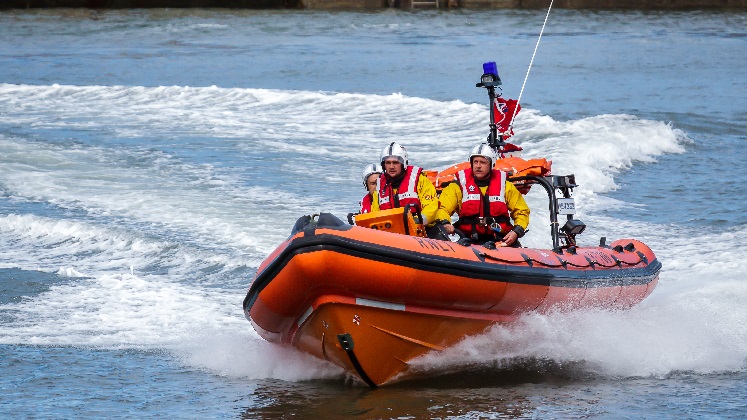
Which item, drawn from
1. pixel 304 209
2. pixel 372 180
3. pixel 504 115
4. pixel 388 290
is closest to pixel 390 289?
pixel 388 290

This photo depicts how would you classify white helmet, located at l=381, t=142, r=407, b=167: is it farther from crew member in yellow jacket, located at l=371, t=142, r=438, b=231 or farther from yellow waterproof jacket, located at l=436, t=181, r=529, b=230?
yellow waterproof jacket, located at l=436, t=181, r=529, b=230

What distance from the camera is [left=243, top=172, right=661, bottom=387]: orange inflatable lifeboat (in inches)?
241

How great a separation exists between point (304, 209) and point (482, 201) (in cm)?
457

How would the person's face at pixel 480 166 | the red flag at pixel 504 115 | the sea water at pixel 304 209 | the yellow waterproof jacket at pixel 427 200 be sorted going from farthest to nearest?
the red flag at pixel 504 115 < the person's face at pixel 480 166 < the yellow waterproof jacket at pixel 427 200 < the sea water at pixel 304 209

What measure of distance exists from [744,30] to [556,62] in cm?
1068

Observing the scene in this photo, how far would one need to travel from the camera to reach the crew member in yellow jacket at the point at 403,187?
716 centimetres

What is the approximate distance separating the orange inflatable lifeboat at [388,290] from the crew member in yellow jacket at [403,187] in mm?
199

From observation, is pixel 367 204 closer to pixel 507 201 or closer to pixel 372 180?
pixel 372 180

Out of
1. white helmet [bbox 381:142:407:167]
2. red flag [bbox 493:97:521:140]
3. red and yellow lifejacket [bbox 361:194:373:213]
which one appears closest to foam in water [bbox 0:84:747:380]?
red and yellow lifejacket [bbox 361:194:373:213]

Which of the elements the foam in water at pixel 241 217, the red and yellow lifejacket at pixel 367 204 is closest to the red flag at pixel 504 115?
the foam in water at pixel 241 217

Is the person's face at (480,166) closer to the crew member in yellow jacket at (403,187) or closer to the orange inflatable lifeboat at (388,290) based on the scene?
the crew member in yellow jacket at (403,187)

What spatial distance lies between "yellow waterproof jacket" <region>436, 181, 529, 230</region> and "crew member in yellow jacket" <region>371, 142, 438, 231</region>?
0.18 m

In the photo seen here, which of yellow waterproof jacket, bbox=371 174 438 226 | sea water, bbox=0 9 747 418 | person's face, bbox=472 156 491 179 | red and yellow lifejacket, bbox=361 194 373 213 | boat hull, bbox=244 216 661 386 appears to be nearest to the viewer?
boat hull, bbox=244 216 661 386

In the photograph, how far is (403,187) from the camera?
23.6 feet
